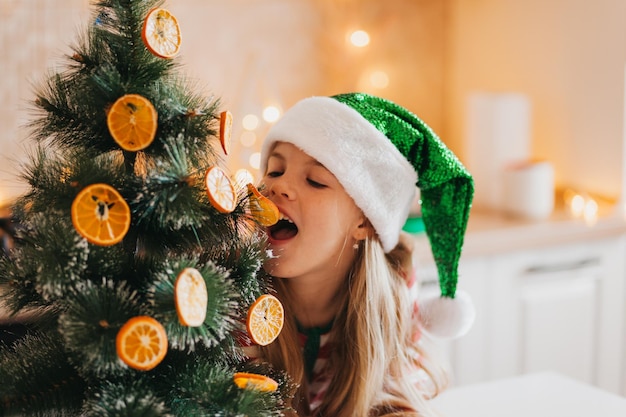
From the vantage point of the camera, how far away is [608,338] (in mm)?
2420

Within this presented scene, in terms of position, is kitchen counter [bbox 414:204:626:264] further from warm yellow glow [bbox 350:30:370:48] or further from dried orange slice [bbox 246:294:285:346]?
dried orange slice [bbox 246:294:285:346]

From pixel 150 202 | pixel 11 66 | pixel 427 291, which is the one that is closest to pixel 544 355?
pixel 427 291

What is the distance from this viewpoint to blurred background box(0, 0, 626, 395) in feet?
7.25

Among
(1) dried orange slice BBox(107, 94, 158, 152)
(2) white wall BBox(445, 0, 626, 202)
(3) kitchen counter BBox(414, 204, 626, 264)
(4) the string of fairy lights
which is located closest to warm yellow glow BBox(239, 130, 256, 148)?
(4) the string of fairy lights

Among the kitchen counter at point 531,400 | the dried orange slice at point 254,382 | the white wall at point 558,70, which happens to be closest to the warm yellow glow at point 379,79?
the white wall at point 558,70

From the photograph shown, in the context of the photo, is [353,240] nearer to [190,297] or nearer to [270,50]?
[190,297]

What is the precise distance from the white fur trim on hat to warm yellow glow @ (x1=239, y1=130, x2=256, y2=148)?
102cm

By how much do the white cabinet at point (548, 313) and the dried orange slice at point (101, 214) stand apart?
1411 millimetres

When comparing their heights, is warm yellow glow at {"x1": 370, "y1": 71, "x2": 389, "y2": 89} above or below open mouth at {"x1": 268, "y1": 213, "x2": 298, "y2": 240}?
above

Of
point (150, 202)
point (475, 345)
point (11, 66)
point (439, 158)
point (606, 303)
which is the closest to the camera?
point (150, 202)

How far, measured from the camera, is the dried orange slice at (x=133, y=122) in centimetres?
79

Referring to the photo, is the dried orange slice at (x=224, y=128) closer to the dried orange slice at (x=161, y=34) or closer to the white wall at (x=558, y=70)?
the dried orange slice at (x=161, y=34)

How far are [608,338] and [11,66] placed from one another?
1810mm

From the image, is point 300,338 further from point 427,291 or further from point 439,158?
point 427,291
